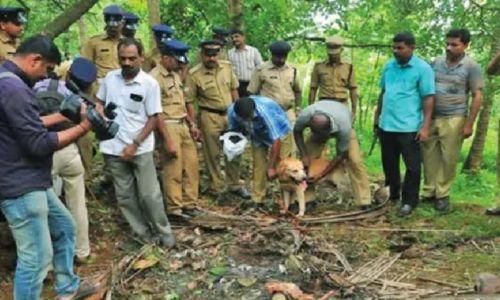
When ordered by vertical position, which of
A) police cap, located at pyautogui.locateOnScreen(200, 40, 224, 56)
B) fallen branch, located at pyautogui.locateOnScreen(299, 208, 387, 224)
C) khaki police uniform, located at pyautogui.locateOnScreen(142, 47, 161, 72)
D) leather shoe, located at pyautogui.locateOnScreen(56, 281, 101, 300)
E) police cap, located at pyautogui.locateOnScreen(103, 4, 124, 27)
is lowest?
fallen branch, located at pyautogui.locateOnScreen(299, 208, 387, 224)

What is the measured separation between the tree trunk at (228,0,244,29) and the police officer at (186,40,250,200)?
206 centimetres

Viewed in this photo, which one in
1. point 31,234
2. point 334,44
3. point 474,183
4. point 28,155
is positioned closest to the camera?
point 28,155

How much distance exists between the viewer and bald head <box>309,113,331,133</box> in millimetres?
6875

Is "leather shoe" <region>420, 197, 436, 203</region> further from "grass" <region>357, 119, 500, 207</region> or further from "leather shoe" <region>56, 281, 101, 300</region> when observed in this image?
"leather shoe" <region>56, 281, 101, 300</region>

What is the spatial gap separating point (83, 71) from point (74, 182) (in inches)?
41.7

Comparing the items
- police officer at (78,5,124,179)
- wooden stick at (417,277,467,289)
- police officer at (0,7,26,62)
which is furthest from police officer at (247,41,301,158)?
police officer at (0,7,26,62)

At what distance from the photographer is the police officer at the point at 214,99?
24.7 feet

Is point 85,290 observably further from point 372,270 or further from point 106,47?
point 106,47

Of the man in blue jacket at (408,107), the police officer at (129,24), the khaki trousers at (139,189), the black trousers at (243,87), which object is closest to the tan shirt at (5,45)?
the khaki trousers at (139,189)

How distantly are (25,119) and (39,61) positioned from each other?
449 millimetres

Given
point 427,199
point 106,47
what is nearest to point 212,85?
point 106,47

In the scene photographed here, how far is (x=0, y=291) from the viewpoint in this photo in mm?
5203

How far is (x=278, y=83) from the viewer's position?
7.96m

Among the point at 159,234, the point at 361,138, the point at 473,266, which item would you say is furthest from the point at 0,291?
the point at 361,138
